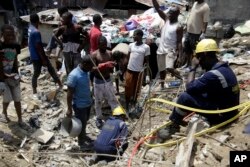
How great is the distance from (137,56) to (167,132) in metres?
2.25

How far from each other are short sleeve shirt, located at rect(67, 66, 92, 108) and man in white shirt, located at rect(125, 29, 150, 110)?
151 centimetres

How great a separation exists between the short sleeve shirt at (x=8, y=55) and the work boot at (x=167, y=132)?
2788mm

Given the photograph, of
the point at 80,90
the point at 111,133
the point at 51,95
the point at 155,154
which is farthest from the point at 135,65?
the point at 155,154

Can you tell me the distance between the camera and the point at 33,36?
791cm

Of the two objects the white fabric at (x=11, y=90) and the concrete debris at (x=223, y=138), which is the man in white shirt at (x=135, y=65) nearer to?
the white fabric at (x=11, y=90)

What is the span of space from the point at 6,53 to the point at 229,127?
150 inches

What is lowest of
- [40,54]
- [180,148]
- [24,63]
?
[24,63]

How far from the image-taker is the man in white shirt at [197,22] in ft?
28.4

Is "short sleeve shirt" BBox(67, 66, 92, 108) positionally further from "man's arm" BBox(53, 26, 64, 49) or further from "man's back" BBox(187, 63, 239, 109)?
"man's arm" BBox(53, 26, 64, 49)

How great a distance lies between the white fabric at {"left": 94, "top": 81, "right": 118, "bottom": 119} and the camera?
7355mm

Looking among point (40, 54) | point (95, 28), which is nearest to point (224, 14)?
point (95, 28)

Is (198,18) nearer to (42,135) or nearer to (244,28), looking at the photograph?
(244,28)

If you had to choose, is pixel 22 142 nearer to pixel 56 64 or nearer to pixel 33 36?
pixel 33 36

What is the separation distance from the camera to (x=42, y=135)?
7.20 meters
